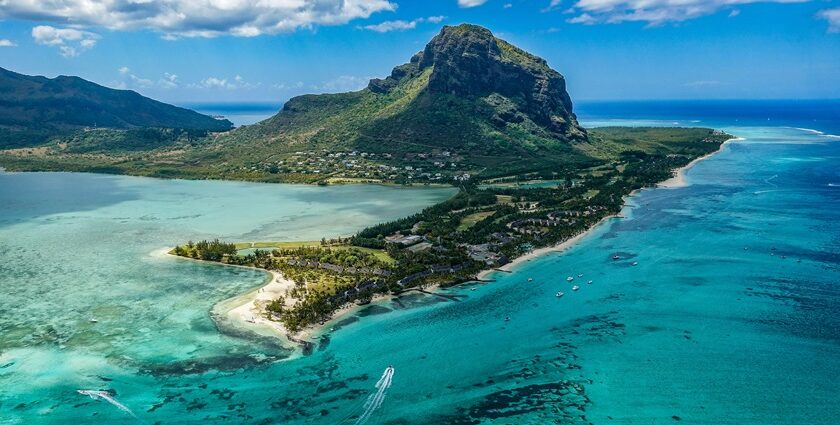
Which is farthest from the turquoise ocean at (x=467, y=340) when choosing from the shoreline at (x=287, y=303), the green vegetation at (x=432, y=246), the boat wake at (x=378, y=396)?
the green vegetation at (x=432, y=246)

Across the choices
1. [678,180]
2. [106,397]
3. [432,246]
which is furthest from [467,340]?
[678,180]

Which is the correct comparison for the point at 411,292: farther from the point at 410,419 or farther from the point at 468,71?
the point at 468,71

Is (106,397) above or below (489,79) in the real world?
below

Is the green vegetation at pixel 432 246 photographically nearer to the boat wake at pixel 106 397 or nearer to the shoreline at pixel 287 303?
the shoreline at pixel 287 303

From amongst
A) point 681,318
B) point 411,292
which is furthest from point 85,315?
point 681,318

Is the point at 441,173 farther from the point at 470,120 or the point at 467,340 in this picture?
the point at 467,340

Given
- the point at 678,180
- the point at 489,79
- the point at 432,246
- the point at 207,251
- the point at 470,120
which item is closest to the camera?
the point at 207,251
